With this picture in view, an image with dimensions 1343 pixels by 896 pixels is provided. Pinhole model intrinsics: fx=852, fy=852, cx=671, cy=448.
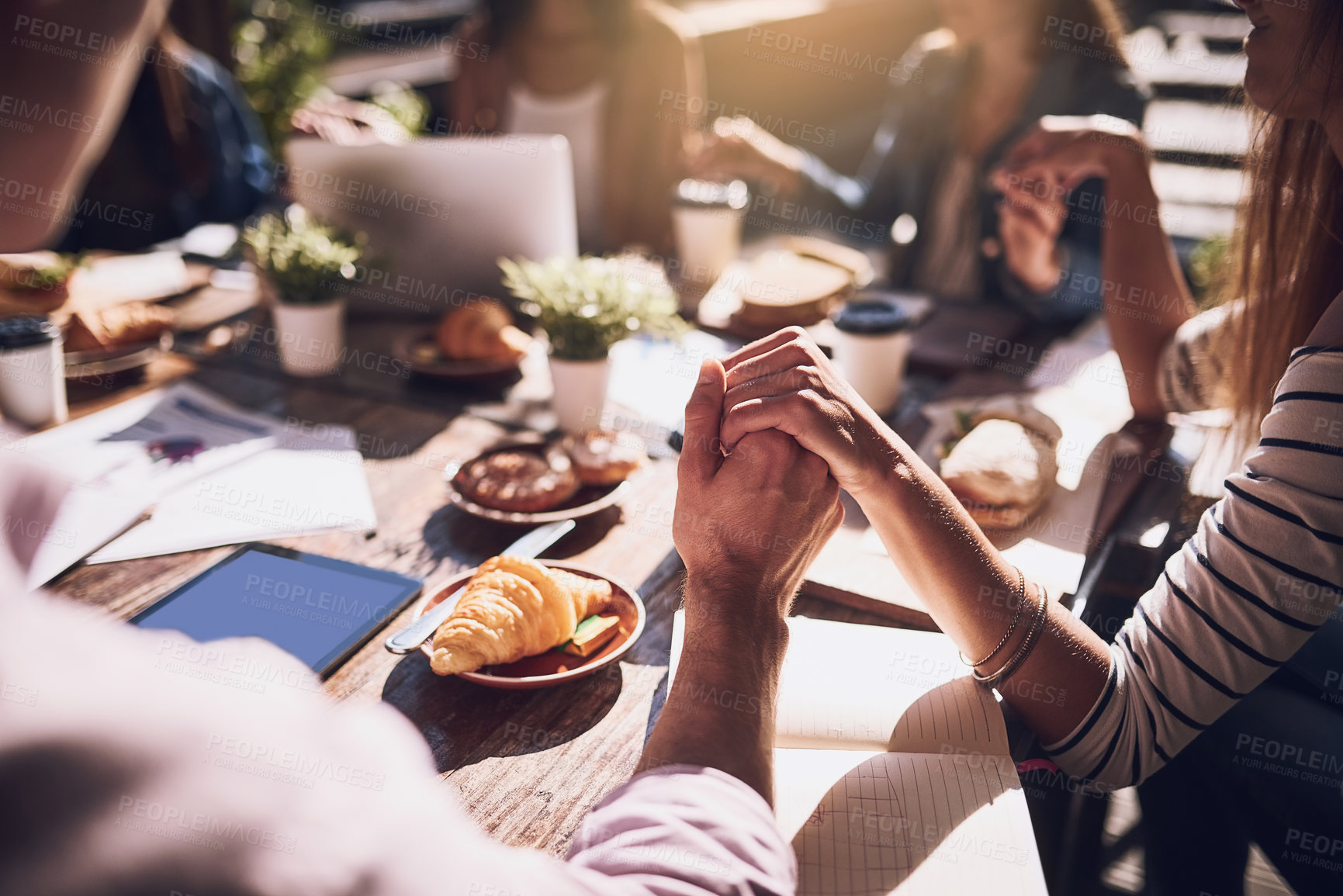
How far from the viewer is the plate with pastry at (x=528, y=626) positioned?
3.09ft

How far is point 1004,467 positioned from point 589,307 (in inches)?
29.7

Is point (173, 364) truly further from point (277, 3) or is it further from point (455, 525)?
point (277, 3)

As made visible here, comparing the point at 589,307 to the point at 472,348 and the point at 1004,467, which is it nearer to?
the point at 472,348

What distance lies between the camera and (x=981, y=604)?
0.96 m

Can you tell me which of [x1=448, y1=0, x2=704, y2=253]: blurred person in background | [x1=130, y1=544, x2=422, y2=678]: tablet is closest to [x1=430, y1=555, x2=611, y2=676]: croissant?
[x1=130, y1=544, x2=422, y2=678]: tablet

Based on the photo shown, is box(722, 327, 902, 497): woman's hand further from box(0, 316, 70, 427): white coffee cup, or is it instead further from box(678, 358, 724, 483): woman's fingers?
box(0, 316, 70, 427): white coffee cup

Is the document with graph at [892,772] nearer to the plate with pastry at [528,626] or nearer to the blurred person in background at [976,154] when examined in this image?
the plate with pastry at [528,626]

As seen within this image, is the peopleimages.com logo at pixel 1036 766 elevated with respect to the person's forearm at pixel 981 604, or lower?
lower

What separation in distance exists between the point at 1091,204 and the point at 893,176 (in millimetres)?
868

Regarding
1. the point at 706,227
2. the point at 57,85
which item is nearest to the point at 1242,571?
the point at 57,85

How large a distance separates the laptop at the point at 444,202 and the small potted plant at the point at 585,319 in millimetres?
414

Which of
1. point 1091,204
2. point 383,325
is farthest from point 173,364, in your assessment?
point 1091,204

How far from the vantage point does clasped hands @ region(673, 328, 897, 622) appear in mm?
961

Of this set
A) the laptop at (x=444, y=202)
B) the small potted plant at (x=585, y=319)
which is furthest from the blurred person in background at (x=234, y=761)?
the laptop at (x=444, y=202)
